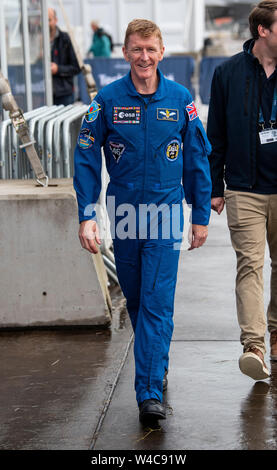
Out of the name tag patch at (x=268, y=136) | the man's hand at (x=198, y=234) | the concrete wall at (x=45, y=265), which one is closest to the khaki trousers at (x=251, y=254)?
the name tag patch at (x=268, y=136)

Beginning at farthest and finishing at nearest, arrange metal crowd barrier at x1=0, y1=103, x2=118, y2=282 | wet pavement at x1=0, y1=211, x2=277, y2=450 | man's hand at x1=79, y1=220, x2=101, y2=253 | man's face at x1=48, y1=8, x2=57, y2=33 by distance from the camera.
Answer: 1. man's face at x1=48, y1=8, x2=57, y2=33
2. metal crowd barrier at x1=0, y1=103, x2=118, y2=282
3. man's hand at x1=79, y1=220, x2=101, y2=253
4. wet pavement at x1=0, y1=211, x2=277, y2=450

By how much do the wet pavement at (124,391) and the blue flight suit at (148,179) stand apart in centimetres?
26

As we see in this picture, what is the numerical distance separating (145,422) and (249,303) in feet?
3.38

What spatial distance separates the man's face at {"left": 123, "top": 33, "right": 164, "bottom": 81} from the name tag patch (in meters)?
0.84

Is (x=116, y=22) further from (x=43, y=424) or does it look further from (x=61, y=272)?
(x=43, y=424)

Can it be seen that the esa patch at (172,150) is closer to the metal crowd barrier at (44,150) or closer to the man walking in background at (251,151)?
the man walking in background at (251,151)

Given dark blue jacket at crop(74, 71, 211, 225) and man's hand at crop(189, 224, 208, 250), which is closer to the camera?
dark blue jacket at crop(74, 71, 211, 225)

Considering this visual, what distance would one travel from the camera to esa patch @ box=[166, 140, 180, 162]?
4590 mm

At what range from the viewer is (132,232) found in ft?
15.3

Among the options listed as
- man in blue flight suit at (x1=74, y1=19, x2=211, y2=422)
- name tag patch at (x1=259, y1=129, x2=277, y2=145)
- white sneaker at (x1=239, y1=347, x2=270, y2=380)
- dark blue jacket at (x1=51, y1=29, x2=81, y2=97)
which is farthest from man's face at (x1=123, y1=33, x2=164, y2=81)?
dark blue jacket at (x1=51, y1=29, x2=81, y2=97)

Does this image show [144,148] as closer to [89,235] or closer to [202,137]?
[202,137]

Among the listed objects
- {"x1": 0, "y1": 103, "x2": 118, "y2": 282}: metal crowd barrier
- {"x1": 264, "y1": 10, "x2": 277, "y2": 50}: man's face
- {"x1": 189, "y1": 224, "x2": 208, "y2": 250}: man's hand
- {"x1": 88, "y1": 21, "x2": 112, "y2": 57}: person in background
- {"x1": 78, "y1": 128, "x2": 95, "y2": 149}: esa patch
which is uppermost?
{"x1": 88, "y1": 21, "x2": 112, "y2": 57}: person in background

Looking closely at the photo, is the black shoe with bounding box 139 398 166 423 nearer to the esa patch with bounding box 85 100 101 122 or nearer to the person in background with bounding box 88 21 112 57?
the esa patch with bounding box 85 100 101 122

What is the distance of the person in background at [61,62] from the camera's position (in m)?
11.3
